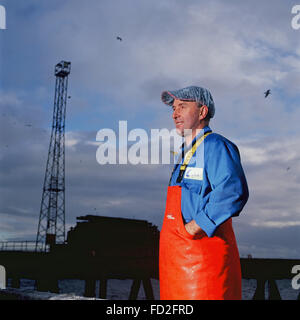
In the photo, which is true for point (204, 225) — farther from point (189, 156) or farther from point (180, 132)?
point (180, 132)

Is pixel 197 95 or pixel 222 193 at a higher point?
pixel 197 95

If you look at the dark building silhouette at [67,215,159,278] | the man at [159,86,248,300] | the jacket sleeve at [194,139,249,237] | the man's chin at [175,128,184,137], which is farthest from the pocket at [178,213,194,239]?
the dark building silhouette at [67,215,159,278]

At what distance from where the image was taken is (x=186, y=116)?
3.86 metres

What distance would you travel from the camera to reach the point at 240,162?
3461 mm

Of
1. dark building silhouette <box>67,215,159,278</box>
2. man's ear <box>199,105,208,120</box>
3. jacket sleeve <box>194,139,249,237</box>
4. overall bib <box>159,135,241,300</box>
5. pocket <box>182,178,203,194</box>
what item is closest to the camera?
jacket sleeve <box>194,139,249,237</box>

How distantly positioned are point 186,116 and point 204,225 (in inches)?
43.9

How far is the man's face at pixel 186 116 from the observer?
3844 millimetres

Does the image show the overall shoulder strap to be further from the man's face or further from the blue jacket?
the man's face

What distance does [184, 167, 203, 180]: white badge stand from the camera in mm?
3500

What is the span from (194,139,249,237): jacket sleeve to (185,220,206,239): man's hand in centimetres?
5

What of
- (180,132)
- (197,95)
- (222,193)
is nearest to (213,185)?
(222,193)

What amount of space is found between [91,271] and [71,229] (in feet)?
8.95
